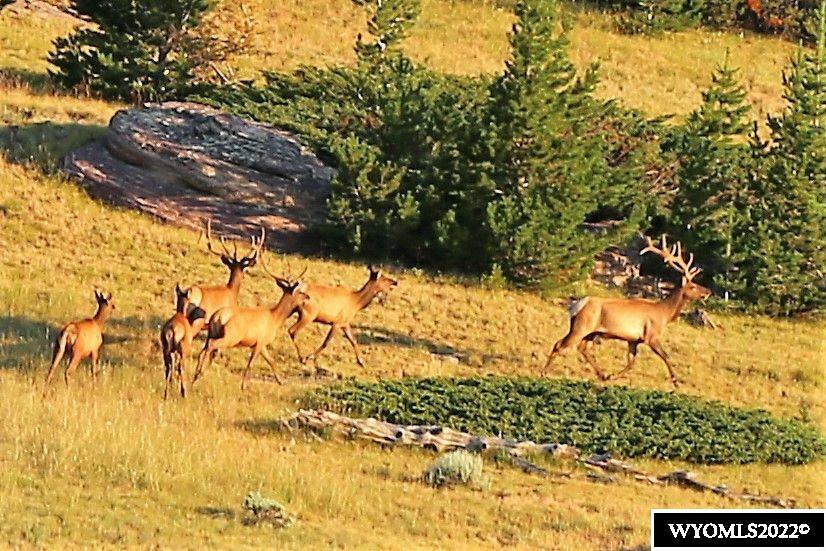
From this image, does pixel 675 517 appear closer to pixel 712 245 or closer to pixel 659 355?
pixel 659 355

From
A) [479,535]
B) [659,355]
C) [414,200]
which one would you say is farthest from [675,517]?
[414,200]

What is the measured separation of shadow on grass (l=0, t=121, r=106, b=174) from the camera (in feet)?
95.8

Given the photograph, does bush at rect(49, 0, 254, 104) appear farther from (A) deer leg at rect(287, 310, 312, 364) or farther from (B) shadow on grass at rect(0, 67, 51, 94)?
(A) deer leg at rect(287, 310, 312, 364)

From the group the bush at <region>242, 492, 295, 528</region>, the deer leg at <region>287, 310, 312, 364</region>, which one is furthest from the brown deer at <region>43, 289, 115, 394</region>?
the bush at <region>242, 492, 295, 528</region>

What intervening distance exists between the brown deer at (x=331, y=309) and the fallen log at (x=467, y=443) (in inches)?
120

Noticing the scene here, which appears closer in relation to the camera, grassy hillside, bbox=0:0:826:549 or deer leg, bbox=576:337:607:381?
grassy hillside, bbox=0:0:826:549

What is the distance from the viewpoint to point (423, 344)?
900 inches

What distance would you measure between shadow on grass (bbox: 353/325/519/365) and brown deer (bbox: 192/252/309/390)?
2.77m

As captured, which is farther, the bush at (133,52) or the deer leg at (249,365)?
the bush at (133,52)

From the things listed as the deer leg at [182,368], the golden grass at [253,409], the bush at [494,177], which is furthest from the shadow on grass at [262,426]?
the bush at [494,177]

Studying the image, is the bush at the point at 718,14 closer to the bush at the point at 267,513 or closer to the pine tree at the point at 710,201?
the pine tree at the point at 710,201

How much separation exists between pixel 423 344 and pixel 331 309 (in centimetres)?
203

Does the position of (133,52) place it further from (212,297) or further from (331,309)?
(212,297)

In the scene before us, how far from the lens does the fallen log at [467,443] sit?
17.1 meters
